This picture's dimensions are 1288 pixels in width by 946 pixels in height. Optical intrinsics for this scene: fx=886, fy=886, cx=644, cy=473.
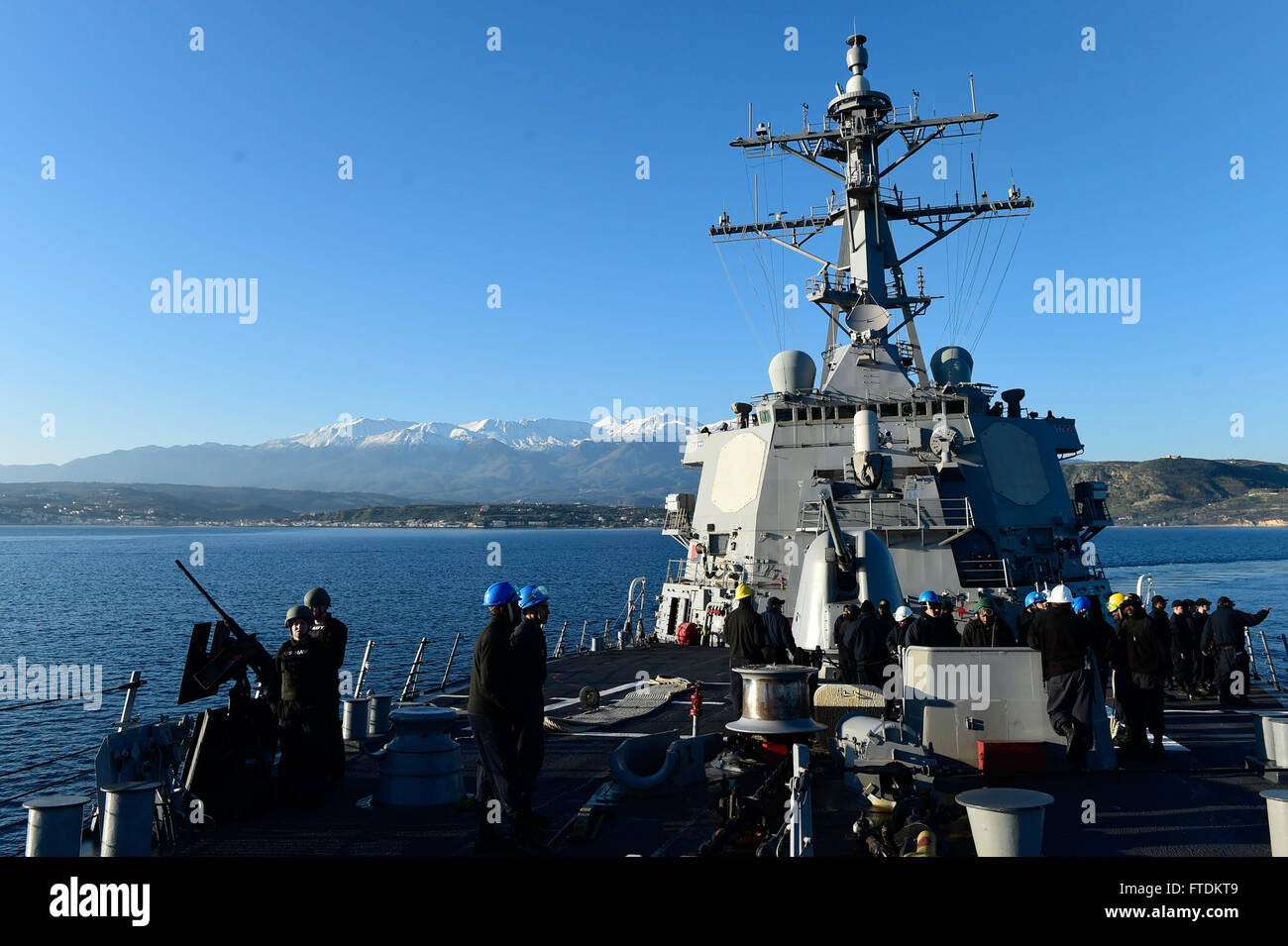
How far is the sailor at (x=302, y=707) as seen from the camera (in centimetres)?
752

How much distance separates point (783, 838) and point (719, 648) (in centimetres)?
1610

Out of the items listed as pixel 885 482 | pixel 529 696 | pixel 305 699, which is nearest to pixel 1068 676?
pixel 529 696

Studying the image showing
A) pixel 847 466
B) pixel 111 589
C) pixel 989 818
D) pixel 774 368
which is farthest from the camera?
pixel 111 589

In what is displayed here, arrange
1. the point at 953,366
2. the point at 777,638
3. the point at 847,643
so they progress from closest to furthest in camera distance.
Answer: the point at 777,638
the point at 847,643
the point at 953,366

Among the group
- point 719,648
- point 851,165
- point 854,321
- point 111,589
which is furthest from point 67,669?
point 111,589

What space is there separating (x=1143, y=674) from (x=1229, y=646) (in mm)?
5272

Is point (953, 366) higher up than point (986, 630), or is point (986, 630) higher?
point (953, 366)

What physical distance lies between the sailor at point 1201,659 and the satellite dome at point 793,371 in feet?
37.9

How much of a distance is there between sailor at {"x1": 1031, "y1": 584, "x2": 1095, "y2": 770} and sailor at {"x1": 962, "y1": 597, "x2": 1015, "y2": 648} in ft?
3.23

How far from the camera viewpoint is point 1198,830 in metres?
6.70

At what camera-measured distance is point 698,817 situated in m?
7.07

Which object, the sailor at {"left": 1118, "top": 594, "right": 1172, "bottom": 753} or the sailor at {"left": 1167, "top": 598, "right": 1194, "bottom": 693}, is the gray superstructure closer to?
the sailor at {"left": 1167, "top": 598, "right": 1194, "bottom": 693}

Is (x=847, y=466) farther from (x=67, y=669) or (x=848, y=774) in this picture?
(x=67, y=669)

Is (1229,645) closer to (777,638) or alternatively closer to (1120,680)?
(1120,680)
